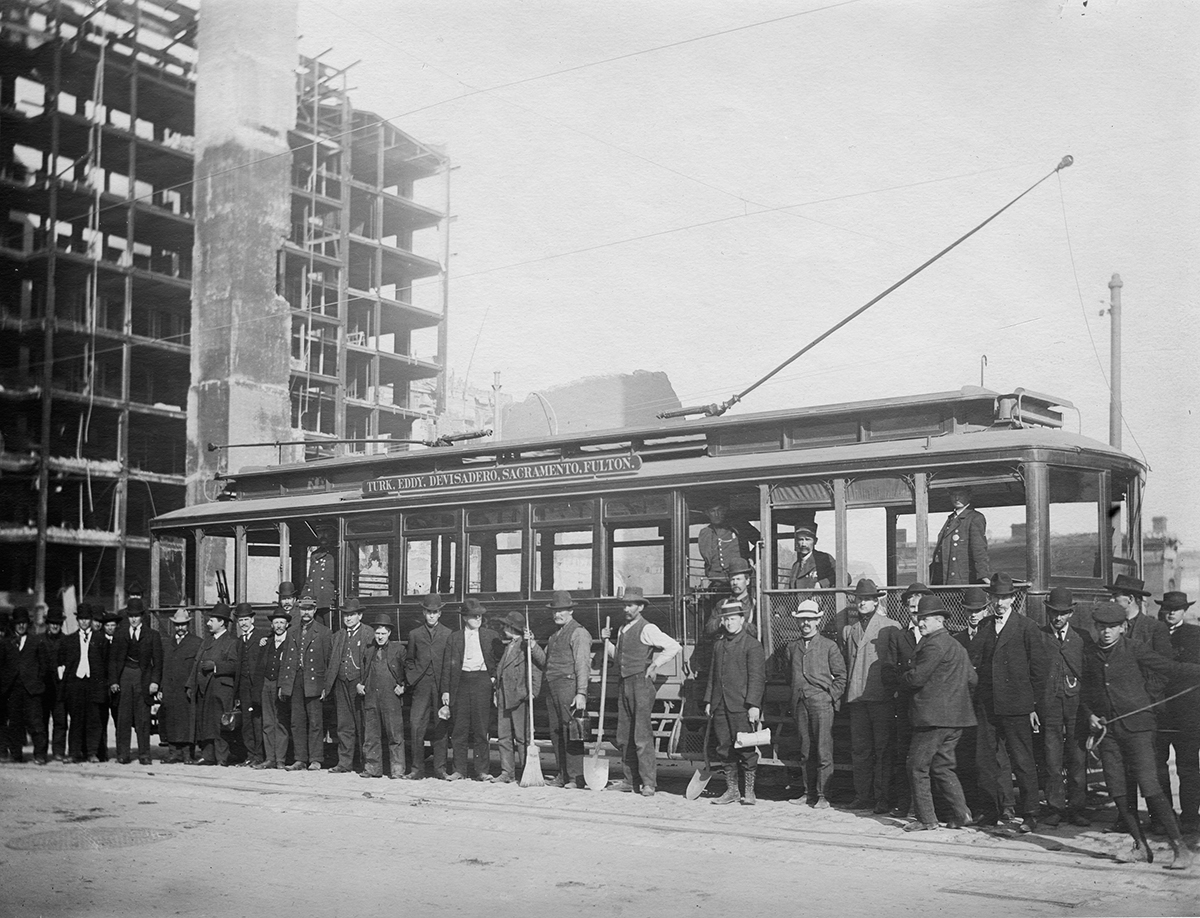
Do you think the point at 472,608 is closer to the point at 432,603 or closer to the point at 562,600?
the point at 432,603

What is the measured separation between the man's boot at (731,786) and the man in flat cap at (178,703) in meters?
6.21

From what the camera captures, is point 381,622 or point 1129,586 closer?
point 1129,586

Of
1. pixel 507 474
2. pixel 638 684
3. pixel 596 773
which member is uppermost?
pixel 507 474

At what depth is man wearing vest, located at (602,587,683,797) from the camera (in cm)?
1031

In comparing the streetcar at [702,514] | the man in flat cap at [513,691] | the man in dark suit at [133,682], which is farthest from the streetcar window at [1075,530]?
the man in dark suit at [133,682]

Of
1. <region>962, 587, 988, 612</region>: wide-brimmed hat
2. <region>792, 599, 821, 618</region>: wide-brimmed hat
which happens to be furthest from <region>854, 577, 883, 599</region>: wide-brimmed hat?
<region>962, 587, 988, 612</region>: wide-brimmed hat

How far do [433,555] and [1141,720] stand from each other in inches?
305

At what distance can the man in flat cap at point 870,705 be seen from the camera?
29.6ft

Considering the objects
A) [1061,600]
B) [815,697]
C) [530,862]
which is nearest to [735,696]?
[815,697]

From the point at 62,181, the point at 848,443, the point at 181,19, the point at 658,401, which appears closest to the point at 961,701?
the point at 848,443

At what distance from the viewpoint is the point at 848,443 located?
34.5 ft

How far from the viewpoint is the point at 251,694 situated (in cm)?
1259

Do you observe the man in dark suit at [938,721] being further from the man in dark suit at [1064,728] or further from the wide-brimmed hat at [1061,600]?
the wide-brimmed hat at [1061,600]

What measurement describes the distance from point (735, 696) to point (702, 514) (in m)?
1.93
